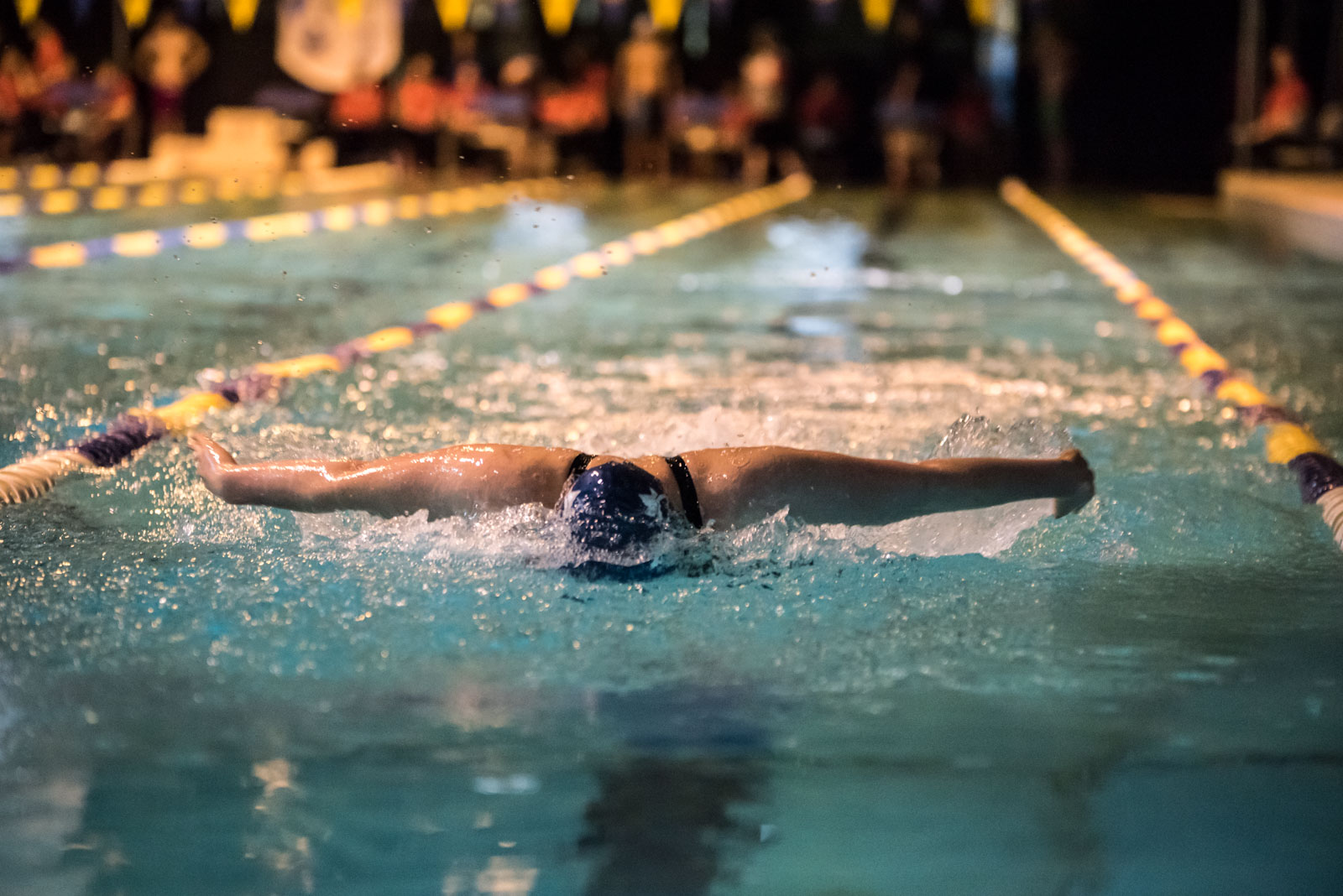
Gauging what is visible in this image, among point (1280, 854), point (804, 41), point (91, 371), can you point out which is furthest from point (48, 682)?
point (804, 41)

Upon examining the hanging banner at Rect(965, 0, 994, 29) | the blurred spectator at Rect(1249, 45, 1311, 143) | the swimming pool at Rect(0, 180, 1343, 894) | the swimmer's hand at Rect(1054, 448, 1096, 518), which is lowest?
the swimming pool at Rect(0, 180, 1343, 894)

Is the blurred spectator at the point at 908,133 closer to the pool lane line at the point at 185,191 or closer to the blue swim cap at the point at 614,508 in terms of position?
the pool lane line at the point at 185,191

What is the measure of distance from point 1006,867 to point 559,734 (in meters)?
0.66

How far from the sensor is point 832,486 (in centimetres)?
280

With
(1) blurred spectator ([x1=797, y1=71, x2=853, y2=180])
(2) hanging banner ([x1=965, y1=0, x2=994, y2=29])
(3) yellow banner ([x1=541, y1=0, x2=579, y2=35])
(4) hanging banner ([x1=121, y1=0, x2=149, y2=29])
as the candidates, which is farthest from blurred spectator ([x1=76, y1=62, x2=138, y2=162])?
(2) hanging banner ([x1=965, y1=0, x2=994, y2=29])

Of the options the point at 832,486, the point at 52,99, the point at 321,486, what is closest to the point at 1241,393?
the point at 832,486

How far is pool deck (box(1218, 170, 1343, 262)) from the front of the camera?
10.6m

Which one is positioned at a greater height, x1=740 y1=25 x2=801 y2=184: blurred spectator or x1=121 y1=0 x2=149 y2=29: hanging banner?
x1=121 y1=0 x2=149 y2=29: hanging banner

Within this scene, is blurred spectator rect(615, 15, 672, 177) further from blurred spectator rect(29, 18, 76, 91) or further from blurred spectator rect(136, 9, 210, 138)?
blurred spectator rect(29, 18, 76, 91)

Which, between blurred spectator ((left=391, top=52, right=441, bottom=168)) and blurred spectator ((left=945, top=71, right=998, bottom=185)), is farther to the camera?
blurred spectator ((left=945, top=71, right=998, bottom=185))

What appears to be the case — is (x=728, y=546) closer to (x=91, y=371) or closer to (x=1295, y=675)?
(x=1295, y=675)

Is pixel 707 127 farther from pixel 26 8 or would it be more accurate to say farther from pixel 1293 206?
pixel 1293 206

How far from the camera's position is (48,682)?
2.34 metres

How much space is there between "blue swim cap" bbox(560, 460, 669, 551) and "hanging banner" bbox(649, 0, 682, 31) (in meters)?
17.1
